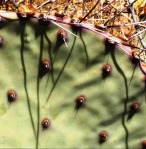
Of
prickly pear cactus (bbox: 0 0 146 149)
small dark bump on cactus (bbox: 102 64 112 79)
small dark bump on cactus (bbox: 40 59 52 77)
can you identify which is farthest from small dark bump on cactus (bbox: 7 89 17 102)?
small dark bump on cactus (bbox: 102 64 112 79)

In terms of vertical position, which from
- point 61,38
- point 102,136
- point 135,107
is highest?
point 61,38

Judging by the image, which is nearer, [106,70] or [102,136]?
[106,70]

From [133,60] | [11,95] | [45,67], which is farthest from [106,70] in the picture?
[11,95]

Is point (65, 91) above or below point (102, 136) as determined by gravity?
above

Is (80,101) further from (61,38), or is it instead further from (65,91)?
(61,38)

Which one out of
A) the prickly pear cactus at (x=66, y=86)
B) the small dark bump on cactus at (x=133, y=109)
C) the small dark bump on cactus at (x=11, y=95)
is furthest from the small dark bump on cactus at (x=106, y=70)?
the small dark bump on cactus at (x=11, y=95)

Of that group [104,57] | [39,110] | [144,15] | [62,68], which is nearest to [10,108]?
[39,110]

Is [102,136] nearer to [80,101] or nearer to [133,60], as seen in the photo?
[80,101]

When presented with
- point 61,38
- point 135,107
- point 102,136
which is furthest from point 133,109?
point 61,38
